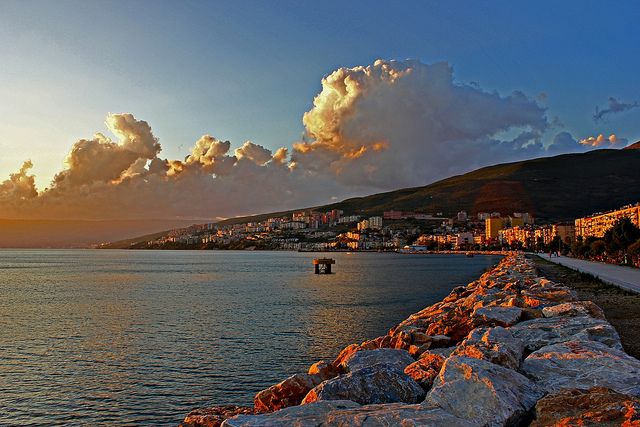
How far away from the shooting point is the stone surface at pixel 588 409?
15.0 feet

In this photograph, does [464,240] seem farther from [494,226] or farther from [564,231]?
[564,231]

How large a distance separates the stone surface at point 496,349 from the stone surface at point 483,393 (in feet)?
2.45

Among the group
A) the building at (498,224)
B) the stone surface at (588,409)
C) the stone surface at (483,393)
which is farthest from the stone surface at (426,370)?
the building at (498,224)

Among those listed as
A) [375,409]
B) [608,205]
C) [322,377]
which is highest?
[608,205]

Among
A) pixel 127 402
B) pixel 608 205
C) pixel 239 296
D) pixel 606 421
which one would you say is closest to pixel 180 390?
pixel 127 402

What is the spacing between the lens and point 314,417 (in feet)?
16.4

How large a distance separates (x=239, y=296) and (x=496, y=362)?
28.2 m

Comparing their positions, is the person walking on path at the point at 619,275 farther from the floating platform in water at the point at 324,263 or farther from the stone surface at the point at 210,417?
the floating platform in water at the point at 324,263

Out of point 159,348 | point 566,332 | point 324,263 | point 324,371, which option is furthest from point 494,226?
point 324,371

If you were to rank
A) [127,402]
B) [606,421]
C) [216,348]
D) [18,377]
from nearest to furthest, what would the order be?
[606,421] → [127,402] → [18,377] → [216,348]

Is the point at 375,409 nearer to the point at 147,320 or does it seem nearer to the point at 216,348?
the point at 216,348

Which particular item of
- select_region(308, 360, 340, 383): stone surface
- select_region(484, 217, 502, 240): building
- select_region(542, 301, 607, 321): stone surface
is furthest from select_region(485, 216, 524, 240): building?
select_region(308, 360, 340, 383): stone surface

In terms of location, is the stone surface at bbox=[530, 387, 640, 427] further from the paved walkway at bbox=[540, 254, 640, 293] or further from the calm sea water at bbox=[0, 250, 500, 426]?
the paved walkway at bbox=[540, 254, 640, 293]

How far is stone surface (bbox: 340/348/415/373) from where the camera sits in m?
8.47
